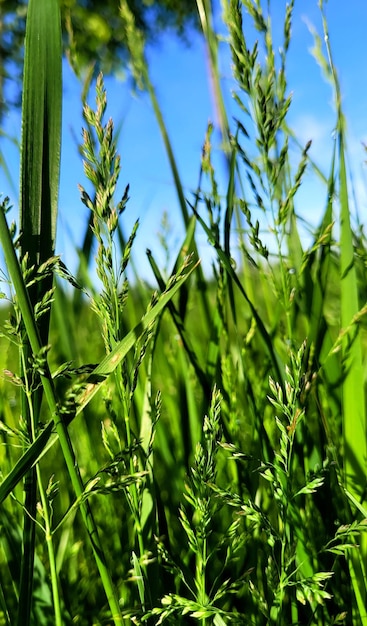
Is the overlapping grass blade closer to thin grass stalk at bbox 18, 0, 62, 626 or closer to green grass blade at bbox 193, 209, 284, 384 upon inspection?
thin grass stalk at bbox 18, 0, 62, 626

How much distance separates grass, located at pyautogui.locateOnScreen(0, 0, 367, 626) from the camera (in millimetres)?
342

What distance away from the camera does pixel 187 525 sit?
1.16 ft

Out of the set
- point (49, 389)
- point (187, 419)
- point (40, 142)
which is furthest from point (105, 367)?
point (187, 419)

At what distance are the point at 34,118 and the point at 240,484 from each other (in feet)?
1.27

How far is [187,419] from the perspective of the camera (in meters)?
0.60

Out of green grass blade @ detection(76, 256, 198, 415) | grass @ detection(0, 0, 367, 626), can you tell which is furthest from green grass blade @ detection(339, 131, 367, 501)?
green grass blade @ detection(76, 256, 198, 415)

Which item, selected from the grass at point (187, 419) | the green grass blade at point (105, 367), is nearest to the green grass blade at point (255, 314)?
the grass at point (187, 419)

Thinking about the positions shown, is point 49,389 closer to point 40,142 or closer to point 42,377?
point 42,377

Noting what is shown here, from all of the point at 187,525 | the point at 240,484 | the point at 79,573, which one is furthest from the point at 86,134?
the point at 79,573

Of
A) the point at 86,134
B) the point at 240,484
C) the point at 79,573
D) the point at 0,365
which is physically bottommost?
the point at 79,573

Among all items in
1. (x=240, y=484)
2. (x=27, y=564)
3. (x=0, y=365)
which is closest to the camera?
(x=27, y=564)

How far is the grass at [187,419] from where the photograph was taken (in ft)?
1.12

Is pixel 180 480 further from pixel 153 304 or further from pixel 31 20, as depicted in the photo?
pixel 31 20

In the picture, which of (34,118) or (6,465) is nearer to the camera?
(34,118)
